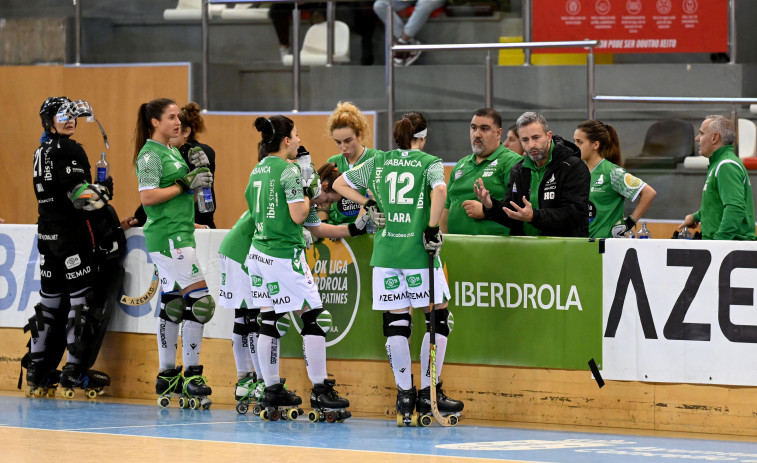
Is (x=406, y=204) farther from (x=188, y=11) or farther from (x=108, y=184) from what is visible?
(x=188, y=11)

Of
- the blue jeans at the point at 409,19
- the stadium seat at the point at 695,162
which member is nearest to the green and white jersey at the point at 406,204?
the blue jeans at the point at 409,19

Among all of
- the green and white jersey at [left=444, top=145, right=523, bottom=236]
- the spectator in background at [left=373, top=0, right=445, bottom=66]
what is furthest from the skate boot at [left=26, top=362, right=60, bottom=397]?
the spectator in background at [left=373, top=0, right=445, bottom=66]

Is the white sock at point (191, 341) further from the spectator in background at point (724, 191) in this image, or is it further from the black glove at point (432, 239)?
the spectator in background at point (724, 191)

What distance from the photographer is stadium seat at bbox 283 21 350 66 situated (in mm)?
12039

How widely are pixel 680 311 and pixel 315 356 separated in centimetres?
257

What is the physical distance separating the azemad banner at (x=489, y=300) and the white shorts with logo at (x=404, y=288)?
451 mm

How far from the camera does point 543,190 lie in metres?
8.92

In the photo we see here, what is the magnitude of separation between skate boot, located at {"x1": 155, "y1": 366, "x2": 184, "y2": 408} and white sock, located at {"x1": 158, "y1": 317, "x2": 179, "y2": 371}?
0.17ft

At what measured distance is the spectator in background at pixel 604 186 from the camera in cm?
1001

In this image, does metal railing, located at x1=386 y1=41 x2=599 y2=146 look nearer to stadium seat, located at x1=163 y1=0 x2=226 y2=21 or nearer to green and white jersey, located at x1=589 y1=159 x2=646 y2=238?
green and white jersey, located at x1=589 y1=159 x2=646 y2=238

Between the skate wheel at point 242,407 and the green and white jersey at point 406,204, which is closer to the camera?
the green and white jersey at point 406,204

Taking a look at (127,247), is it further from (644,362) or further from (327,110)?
(644,362)

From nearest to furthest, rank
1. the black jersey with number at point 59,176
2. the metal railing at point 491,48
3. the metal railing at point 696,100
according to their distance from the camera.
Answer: the black jersey with number at point 59,176 < the metal railing at point 491,48 < the metal railing at point 696,100

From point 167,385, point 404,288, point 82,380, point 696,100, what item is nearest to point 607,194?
point 696,100
